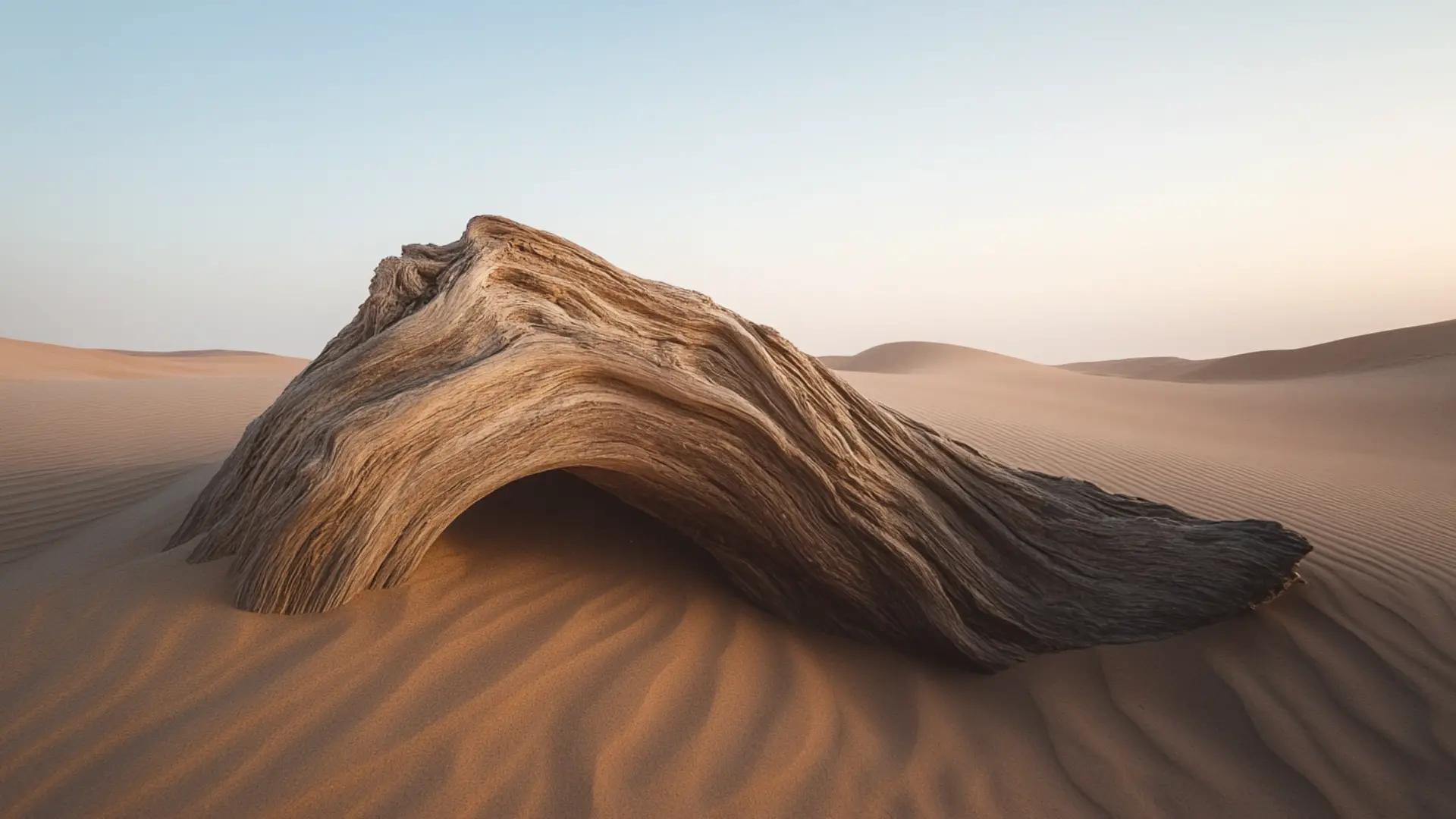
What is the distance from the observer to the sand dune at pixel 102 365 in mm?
24797

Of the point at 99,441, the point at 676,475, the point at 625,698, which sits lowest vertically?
the point at 625,698

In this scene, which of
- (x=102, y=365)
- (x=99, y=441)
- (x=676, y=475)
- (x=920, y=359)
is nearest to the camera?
(x=676, y=475)

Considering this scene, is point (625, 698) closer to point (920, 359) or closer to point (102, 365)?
point (102, 365)

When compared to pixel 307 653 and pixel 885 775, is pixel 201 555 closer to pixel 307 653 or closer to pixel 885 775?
pixel 307 653

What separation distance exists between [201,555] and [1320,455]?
41.5ft

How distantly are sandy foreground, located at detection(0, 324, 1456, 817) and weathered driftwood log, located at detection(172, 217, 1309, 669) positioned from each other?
0.18 m

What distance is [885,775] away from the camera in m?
2.95

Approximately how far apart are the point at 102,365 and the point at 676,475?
36.4 meters

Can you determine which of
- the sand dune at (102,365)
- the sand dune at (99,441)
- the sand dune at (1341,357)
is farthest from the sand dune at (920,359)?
the sand dune at (99,441)

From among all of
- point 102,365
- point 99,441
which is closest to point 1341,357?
point 99,441

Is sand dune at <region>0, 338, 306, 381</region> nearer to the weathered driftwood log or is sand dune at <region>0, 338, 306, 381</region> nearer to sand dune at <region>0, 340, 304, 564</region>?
sand dune at <region>0, 340, 304, 564</region>

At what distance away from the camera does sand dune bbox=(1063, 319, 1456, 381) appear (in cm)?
2808

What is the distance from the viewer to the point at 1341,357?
104ft

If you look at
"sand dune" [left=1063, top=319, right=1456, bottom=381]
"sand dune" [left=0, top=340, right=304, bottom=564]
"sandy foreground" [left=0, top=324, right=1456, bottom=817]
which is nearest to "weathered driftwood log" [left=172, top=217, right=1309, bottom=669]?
"sandy foreground" [left=0, top=324, right=1456, bottom=817]
